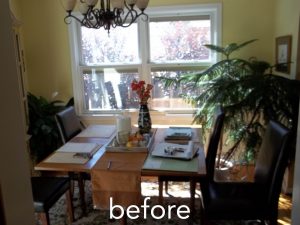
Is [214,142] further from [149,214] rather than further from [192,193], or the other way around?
[149,214]

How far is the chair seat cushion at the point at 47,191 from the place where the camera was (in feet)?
6.60

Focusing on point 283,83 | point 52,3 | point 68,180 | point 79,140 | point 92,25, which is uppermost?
point 52,3

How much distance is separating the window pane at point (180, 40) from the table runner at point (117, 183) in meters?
1.97

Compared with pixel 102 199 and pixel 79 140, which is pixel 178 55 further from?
pixel 102 199

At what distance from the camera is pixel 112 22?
2.14 m

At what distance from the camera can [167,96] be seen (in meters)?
3.69

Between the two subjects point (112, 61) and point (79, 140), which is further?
point (112, 61)

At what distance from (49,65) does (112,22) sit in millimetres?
1820

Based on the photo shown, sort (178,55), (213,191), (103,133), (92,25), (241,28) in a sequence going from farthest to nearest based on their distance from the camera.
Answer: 1. (178,55)
2. (241,28)
3. (103,133)
4. (92,25)
5. (213,191)

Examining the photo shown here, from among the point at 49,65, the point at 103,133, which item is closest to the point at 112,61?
the point at 49,65

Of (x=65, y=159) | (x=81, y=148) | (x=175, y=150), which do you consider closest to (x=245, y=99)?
(x=175, y=150)

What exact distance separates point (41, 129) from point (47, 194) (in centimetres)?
144

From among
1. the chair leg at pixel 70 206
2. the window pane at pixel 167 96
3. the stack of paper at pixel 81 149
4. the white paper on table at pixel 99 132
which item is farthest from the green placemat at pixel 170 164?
the window pane at pixel 167 96

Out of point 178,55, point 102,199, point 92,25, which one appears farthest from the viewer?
point 178,55
